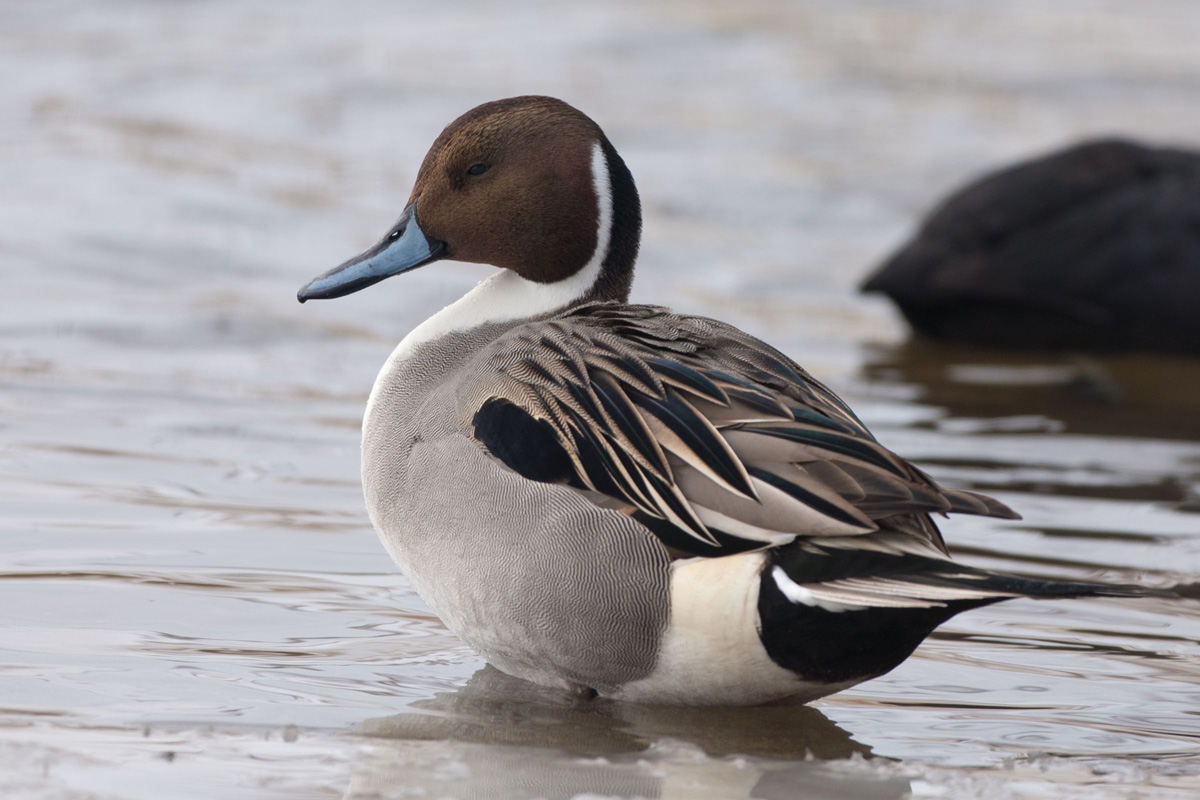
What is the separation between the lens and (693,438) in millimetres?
3389

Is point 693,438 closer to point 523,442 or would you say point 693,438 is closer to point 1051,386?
point 523,442

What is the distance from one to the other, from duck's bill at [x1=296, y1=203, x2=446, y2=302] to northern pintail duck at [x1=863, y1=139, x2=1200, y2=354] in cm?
421

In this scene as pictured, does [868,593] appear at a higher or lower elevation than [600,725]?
higher

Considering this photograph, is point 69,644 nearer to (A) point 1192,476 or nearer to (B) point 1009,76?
(A) point 1192,476

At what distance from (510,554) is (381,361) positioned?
394cm

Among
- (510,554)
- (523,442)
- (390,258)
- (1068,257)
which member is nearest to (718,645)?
(510,554)

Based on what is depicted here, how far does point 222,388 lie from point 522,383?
3197mm

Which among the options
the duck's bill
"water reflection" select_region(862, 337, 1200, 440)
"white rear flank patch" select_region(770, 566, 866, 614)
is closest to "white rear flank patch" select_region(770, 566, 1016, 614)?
"white rear flank patch" select_region(770, 566, 866, 614)

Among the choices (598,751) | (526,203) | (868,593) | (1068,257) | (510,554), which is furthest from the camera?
(1068,257)

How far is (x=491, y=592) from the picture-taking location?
3543 millimetres

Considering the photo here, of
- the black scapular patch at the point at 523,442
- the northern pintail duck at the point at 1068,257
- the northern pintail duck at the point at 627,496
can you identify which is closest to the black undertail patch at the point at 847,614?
the northern pintail duck at the point at 627,496

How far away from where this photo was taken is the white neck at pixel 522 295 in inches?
160

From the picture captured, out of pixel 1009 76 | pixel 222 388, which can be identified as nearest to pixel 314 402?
pixel 222 388

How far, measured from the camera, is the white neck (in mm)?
4059
